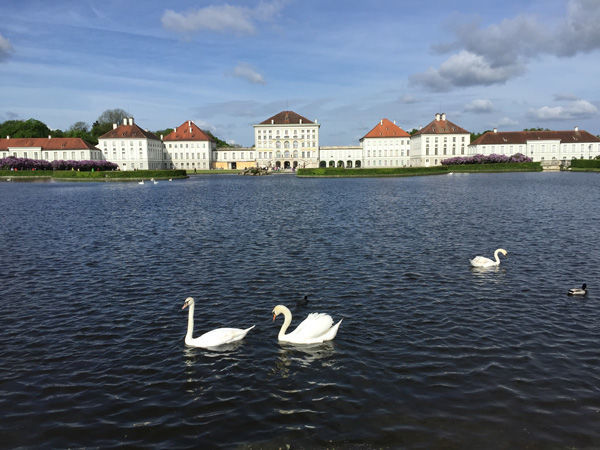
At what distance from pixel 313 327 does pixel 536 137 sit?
160075 millimetres

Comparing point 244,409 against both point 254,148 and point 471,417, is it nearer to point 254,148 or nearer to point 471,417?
point 471,417

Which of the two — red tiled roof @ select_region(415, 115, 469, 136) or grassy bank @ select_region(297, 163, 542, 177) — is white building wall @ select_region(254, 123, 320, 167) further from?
grassy bank @ select_region(297, 163, 542, 177)

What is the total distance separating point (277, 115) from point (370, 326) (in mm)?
159840

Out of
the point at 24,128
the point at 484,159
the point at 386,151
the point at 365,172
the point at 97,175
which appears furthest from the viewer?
the point at 386,151

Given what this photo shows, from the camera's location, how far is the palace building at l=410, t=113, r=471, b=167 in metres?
156

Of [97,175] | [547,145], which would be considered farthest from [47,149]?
[547,145]

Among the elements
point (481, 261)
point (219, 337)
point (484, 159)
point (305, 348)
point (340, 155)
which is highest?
point (340, 155)

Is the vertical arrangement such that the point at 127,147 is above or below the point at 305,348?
above

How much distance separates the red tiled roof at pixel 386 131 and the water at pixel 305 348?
5759 inches

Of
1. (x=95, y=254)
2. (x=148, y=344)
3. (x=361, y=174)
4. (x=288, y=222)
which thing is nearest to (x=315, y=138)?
(x=361, y=174)

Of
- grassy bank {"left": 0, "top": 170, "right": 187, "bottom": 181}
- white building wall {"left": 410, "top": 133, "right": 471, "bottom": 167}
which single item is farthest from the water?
white building wall {"left": 410, "top": 133, "right": 471, "bottom": 167}

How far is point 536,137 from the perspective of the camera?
149 m

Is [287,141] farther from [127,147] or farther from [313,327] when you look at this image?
[313,327]

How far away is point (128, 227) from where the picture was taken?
30.6 meters
